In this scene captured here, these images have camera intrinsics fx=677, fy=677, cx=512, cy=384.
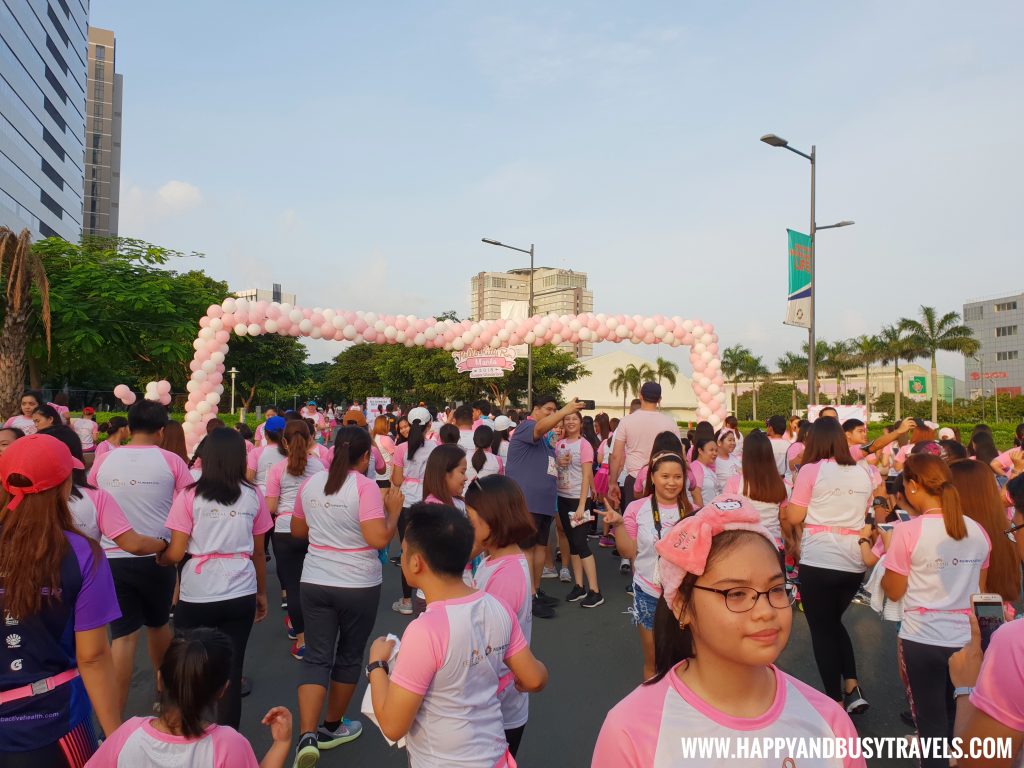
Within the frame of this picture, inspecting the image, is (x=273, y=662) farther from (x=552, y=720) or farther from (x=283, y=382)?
(x=283, y=382)

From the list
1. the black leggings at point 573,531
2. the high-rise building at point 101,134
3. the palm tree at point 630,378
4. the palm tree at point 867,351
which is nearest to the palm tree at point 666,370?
the palm tree at point 630,378

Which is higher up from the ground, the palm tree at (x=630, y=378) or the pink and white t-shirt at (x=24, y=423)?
the palm tree at (x=630, y=378)

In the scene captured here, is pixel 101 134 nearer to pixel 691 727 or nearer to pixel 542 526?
pixel 542 526

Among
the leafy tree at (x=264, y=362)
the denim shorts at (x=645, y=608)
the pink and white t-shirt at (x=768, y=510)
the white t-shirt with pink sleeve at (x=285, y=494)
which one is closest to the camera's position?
the denim shorts at (x=645, y=608)

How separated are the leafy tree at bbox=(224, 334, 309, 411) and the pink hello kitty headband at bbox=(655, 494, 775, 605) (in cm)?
3968

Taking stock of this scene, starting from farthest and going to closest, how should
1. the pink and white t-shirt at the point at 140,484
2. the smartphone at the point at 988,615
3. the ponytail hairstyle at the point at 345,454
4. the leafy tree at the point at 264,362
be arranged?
the leafy tree at the point at 264,362
the pink and white t-shirt at the point at 140,484
the ponytail hairstyle at the point at 345,454
the smartphone at the point at 988,615

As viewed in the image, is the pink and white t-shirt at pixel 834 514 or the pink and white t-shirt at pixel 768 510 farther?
the pink and white t-shirt at pixel 768 510

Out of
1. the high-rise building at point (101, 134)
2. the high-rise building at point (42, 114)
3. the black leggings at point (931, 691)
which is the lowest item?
the black leggings at point (931, 691)

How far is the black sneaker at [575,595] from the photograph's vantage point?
6.98 metres

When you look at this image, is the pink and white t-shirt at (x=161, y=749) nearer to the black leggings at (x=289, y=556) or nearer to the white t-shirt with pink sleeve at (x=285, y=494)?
the black leggings at (x=289, y=556)

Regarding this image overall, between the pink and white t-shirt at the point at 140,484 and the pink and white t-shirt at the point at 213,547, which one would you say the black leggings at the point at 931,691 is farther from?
the pink and white t-shirt at the point at 140,484

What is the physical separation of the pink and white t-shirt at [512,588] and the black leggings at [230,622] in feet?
4.93

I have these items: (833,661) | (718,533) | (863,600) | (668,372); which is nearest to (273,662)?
(833,661)

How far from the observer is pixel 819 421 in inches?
175
